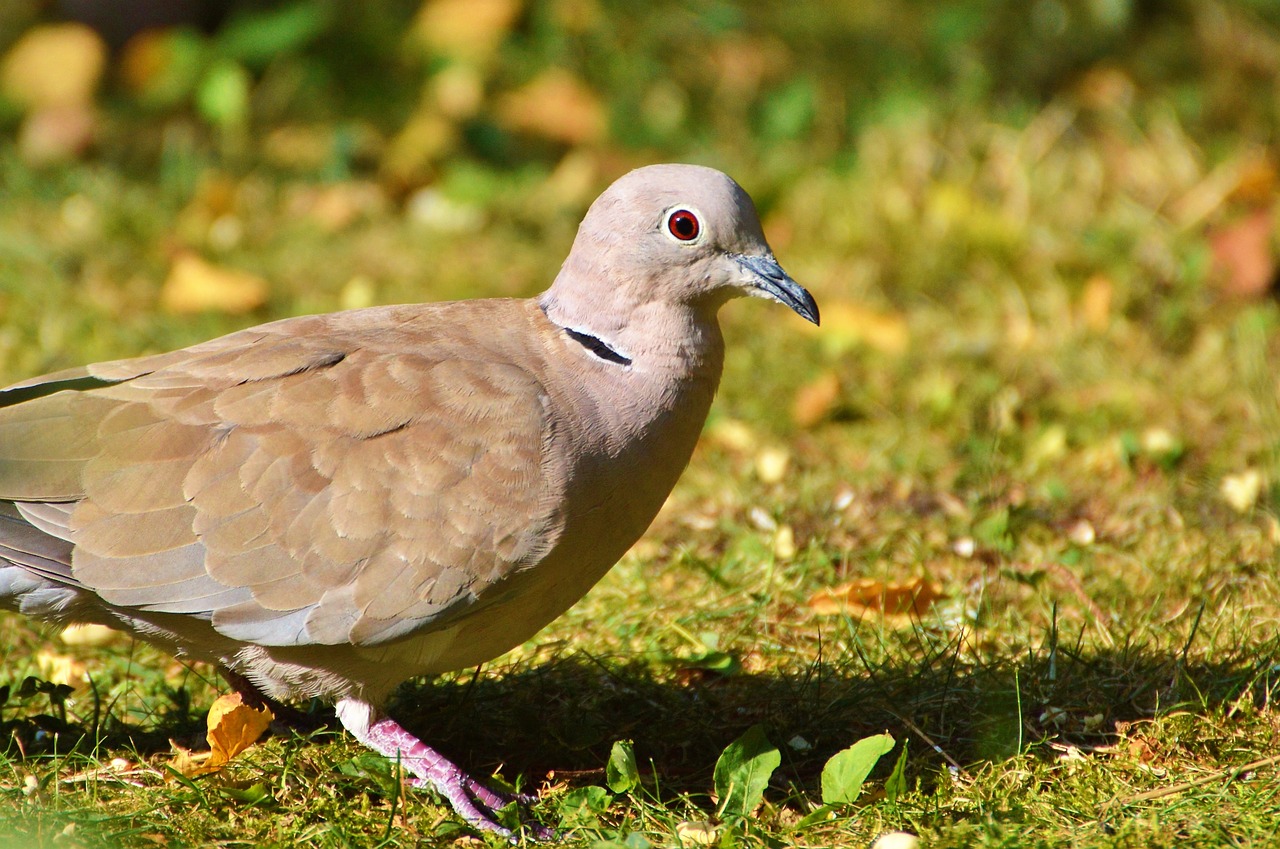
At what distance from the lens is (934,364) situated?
5.15 m

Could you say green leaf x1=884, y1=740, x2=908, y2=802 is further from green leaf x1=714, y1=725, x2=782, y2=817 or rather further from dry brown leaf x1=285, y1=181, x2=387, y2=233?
dry brown leaf x1=285, y1=181, x2=387, y2=233

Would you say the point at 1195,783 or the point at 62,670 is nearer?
the point at 1195,783

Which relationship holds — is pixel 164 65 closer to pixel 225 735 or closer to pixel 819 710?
pixel 225 735

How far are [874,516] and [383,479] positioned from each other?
181 cm

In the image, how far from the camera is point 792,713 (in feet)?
10.5

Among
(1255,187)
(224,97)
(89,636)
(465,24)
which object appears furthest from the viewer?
(465,24)

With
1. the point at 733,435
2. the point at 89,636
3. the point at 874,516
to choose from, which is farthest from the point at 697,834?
the point at 733,435

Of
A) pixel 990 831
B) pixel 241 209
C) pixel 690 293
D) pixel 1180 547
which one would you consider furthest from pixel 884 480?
pixel 241 209

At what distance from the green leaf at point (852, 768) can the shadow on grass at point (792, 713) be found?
13 cm

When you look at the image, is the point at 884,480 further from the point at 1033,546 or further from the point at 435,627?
the point at 435,627

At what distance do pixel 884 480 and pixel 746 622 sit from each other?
100 centimetres

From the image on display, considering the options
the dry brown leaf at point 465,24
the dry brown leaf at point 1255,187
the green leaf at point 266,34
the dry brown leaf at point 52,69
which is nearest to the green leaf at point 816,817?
the dry brown leaf at point 1255,187

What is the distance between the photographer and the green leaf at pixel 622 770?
284 centimetres

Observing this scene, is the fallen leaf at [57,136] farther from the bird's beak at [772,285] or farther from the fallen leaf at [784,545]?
the bird's beak at [772,285]
